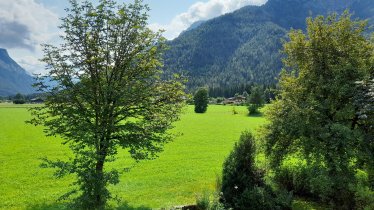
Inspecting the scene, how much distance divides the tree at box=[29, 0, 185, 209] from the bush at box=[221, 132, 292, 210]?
4.69m

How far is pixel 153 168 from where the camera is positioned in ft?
93.9

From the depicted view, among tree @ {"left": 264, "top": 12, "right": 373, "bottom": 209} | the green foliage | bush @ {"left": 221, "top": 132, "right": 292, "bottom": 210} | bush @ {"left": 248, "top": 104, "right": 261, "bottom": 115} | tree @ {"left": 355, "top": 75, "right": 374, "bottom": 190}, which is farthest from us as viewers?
bush @ {"left": 248, "top": 104, "right": 261, "bottom": 115}

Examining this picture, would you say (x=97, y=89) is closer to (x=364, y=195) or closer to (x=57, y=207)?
(x=57, y=207)

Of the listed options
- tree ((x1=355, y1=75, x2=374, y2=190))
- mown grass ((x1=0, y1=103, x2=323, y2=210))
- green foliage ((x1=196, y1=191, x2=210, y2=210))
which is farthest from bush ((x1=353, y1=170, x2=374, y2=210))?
green foliage ((x1=196, y1=191, x2=210, y2=210))

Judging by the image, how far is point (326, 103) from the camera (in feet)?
51.7

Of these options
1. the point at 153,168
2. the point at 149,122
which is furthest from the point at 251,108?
the point at 149,122

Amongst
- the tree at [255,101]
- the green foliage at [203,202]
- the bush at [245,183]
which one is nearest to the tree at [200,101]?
the tree at [255,101]

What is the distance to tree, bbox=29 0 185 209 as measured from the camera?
12125 millimetres

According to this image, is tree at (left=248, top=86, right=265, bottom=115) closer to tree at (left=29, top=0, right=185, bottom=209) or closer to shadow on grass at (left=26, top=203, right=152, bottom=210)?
shadow on grass at (left=26, top=203, right=152, bottom=210)

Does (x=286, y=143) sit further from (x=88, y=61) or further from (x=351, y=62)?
(x=88, y=61)

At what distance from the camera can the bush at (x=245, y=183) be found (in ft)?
48.1

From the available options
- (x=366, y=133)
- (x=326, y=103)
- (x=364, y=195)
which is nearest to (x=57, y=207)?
(x=364, y=195)

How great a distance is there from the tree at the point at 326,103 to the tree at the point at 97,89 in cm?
822

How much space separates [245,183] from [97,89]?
807 cm
